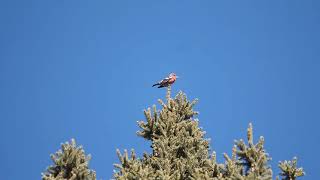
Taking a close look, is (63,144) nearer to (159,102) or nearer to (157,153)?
(157,153)

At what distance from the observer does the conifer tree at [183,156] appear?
1141 centimetres

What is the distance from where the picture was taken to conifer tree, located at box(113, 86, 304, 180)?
11.4 m

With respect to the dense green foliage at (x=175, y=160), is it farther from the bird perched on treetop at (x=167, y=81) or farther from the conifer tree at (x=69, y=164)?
the bird perched on treetop at (x=167, y=81)

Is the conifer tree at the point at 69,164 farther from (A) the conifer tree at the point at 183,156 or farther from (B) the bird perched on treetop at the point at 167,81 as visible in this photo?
(B) the bird perched on treetop at the point at 167,81

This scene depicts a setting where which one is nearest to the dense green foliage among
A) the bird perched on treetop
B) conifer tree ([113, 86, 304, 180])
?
conifer tree ([113, 86, 304, 180])

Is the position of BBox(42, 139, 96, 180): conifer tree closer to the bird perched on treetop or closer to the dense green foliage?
the dense green foliage

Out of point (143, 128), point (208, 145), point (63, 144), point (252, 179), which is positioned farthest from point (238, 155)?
point (63, 144)

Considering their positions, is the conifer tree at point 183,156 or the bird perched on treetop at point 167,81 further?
the bird perched on treetop at point 167,81

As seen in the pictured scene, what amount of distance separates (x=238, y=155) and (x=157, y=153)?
2800 millimetres

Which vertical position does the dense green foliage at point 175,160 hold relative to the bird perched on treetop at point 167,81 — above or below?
below

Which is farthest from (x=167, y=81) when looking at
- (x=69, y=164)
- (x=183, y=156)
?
(x=69, y=164)

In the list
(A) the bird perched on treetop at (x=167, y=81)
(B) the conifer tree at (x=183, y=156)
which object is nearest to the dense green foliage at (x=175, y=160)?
(B) the conifer tree at (x=183, y=156)

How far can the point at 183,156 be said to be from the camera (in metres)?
13.6

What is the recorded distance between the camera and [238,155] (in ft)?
38.8
